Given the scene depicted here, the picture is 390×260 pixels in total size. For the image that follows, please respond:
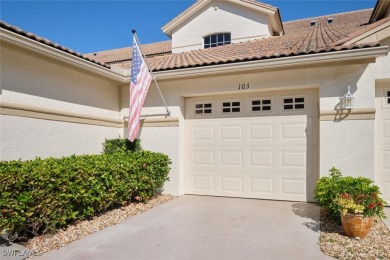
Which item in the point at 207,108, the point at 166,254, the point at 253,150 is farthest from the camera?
the point at 207,108

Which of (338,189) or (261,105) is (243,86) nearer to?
(261,105)

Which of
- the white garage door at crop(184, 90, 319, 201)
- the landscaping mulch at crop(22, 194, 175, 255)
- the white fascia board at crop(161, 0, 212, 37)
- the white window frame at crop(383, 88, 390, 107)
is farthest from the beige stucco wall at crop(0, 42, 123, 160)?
the white window frame at crop(383, 88, 390, 107)

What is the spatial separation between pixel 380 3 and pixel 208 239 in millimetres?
10237

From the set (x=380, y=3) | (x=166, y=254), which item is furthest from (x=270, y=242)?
(x=380, y=3)

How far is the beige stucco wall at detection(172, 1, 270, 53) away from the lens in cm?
1230

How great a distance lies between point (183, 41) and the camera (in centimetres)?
1356

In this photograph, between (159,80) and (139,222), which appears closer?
(139,222)

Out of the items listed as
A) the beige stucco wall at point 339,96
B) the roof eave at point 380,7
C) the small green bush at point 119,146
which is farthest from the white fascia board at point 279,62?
the roof eave at point 380,7

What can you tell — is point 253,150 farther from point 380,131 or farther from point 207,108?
point 380,131

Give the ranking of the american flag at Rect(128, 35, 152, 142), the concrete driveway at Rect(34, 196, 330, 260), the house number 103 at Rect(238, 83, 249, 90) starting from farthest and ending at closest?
the house number 103 at Rect(238, 83, 249, 90)
the american flag at Rect(128, 35, 152, 142)
the concrete driveway at Rect(34, 196, 330, 260)

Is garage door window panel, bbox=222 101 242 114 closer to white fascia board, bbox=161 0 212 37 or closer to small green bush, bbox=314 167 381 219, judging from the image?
small green bush, bbox=314 167 381 219

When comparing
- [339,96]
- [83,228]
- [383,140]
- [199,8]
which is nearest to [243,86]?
[339,96]

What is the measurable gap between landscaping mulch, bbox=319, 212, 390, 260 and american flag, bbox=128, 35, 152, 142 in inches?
203

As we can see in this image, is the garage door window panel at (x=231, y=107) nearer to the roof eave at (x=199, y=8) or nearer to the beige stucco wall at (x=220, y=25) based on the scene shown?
the beige stucco wall at (x=220, y=25)
